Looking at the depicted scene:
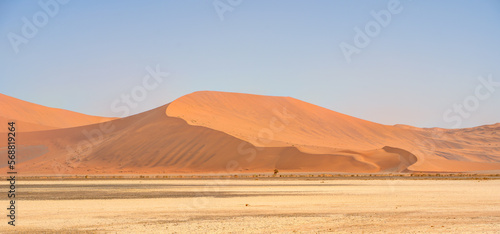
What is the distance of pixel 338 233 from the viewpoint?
1416cm

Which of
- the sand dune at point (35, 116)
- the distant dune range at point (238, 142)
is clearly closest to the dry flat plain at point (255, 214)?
the distant dune range at point (238, 142)

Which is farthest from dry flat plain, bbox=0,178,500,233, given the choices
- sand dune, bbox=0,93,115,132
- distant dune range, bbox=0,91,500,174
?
sand dune, bbox=0,93,115,132

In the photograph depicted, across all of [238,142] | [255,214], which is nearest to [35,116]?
[238,142]

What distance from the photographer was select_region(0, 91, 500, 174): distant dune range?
73438mm

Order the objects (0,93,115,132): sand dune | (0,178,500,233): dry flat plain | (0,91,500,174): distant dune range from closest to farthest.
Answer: (0,178,500,233): dry flat plain, (0,91,500,174): distant dune range, (0,93,115,132): sand dune

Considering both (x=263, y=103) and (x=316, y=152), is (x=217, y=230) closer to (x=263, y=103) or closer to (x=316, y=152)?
(x=316, y=152)

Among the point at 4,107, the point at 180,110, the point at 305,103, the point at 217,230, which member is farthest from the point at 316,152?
the point at 4,107

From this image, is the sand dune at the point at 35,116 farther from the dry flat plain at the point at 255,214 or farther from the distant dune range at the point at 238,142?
the dry flat plain at the point at 255,214

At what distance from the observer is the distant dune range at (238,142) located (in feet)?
241

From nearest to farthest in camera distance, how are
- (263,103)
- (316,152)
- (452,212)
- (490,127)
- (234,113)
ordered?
1. (452,212)
2. (316,152)
3. (234,113)
4. (263,103)
5. (490,127)

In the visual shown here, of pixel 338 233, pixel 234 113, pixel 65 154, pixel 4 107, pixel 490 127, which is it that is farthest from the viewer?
pixel 490 127

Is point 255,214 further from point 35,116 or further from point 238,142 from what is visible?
point 35,116

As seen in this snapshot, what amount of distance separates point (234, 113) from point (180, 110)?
40.5ft

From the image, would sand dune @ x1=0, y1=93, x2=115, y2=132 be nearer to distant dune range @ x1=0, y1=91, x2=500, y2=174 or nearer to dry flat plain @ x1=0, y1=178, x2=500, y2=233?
distant dune range @ x1=0, y1=91, x2=500, y2=174
